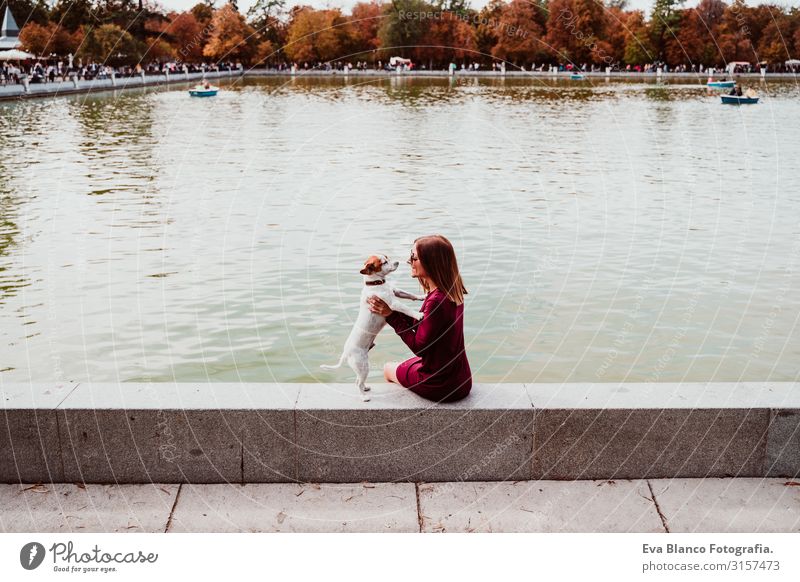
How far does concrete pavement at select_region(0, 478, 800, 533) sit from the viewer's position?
4.17 metres

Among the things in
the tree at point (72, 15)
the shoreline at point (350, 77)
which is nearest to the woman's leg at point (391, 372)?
the shoreline at point (350, 77)

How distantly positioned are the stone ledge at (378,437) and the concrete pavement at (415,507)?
0.07 metres

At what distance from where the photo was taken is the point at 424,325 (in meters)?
4.70

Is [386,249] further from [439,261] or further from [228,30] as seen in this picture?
[228,30]

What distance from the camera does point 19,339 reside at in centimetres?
995

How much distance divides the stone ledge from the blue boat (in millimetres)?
46514

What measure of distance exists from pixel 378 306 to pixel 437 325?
1.09 ft

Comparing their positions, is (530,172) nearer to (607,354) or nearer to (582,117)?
(607,354)

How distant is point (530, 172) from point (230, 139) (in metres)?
13.9

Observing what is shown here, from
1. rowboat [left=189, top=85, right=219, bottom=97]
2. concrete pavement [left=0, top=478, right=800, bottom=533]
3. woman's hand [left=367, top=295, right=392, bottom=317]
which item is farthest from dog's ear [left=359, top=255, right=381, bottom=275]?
rowboat [left=189, top=85, right=219, bottom=97]

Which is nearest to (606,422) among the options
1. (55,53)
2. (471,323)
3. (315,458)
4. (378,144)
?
(315,458)

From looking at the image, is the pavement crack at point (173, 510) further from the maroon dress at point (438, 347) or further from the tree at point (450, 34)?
the tree at point (450, 34)

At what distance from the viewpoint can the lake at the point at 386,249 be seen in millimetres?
9578
